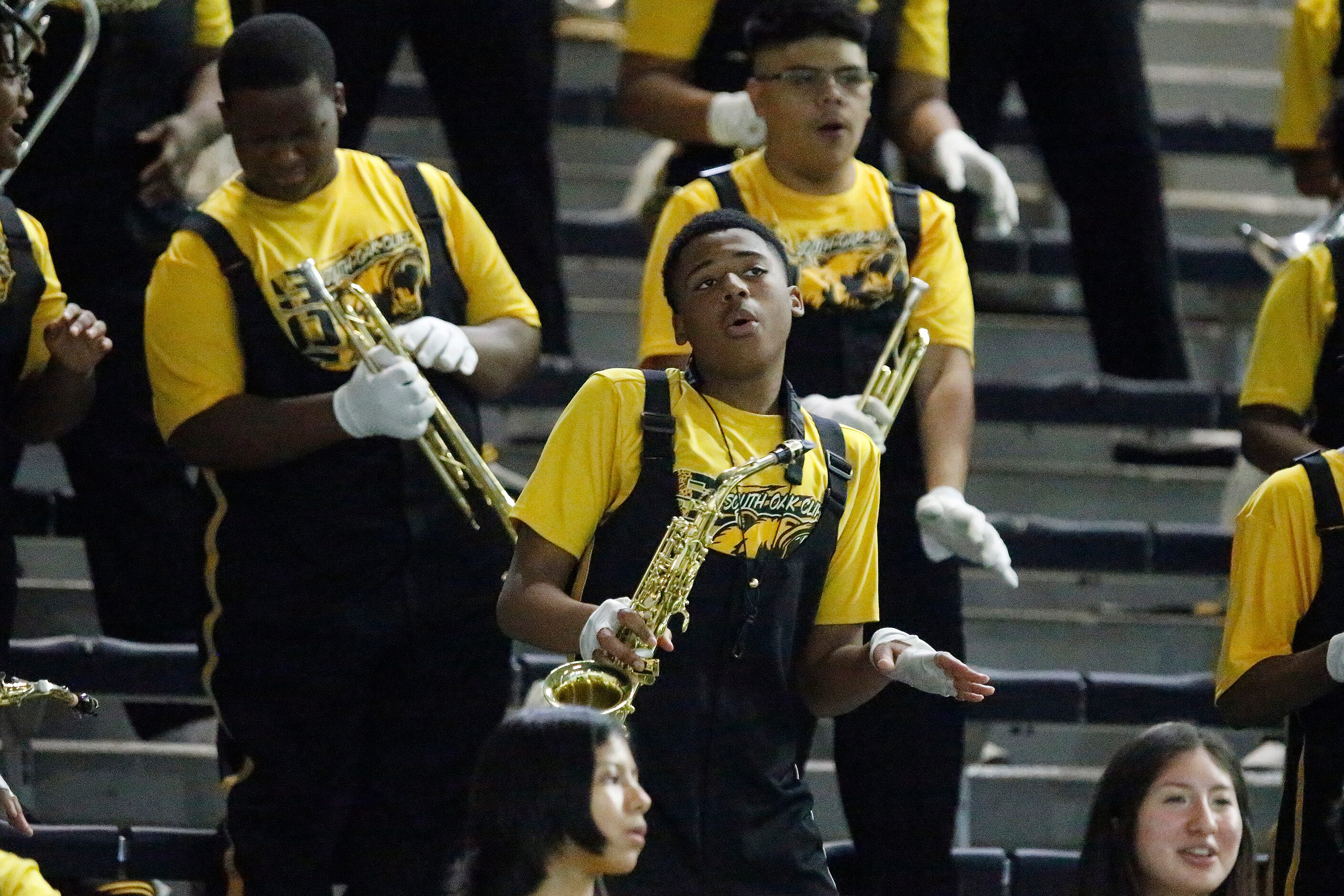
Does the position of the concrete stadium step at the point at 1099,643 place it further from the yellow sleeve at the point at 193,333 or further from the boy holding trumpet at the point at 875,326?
the yellow sleeve at the point at 193,333

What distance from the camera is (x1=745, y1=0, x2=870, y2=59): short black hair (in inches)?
199

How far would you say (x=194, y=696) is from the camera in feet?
17.9

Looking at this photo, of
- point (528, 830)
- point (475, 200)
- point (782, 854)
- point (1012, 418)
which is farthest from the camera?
point (1012, 418)

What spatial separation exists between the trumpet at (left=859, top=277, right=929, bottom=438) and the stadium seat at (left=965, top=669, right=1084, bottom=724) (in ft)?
3.19

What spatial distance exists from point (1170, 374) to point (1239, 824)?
105 inches

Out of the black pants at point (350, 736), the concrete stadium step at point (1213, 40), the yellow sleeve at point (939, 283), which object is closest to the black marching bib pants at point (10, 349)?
the black pants at point (350, 736)

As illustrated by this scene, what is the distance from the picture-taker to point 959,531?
4.81 meters

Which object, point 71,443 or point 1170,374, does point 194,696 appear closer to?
point 71,443

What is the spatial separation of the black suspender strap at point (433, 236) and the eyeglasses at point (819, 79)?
2.42 feet

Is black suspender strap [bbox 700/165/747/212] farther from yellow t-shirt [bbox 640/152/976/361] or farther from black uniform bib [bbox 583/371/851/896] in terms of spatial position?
black uniform bib [bbox 583/371/851/896]

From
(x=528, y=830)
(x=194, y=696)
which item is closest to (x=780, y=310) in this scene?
(x=528, y=830)

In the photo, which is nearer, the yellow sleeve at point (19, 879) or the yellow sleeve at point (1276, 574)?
the yellow sleeve at point (19, 879)

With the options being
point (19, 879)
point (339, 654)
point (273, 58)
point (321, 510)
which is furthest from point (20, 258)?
point (19, 879)

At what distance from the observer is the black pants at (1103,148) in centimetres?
650
